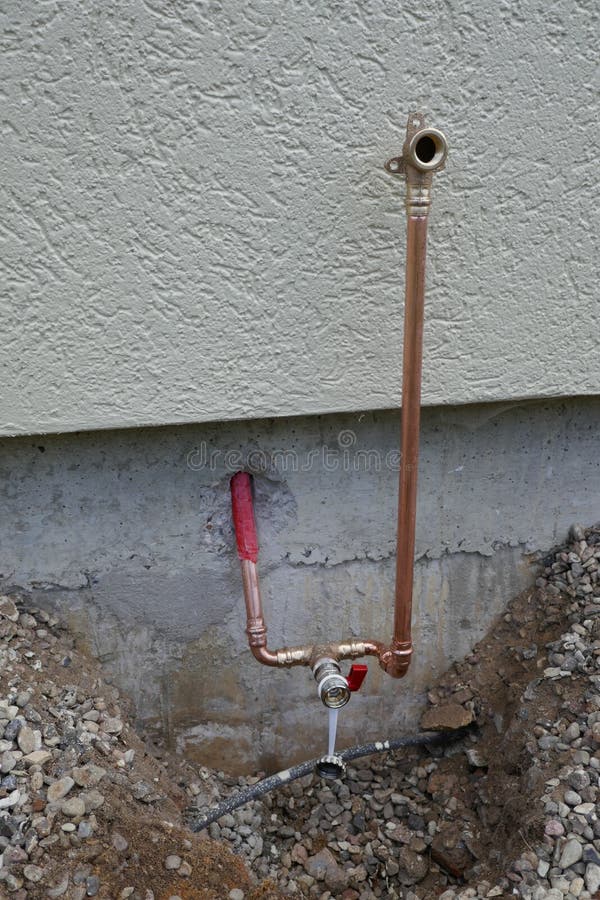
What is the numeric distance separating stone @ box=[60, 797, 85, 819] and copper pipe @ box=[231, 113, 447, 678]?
62 centimetres

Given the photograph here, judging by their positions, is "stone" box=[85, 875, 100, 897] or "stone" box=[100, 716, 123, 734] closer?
"stone" box=[85, 875, 100, 897]

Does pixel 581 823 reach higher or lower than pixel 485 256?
lower

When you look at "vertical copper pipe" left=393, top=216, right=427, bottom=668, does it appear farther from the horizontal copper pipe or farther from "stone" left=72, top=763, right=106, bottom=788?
"stone" left=72, top=763, right=106, bottom=788

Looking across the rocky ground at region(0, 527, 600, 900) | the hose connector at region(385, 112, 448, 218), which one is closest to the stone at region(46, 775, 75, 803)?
the rocky ground at region(0, 527, 600, 900)

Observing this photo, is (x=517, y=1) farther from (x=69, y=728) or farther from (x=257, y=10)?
(x=69, y=728)

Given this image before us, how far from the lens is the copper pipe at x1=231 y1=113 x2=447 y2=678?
1.68m

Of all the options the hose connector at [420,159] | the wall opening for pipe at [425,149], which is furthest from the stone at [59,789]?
the wall opening for pipe at [425,149]

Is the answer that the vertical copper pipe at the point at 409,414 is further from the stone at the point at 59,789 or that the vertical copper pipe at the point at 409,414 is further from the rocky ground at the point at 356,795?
the stone at the point at 59,789

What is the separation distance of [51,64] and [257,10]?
0.48 metres

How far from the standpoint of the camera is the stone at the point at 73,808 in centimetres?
186

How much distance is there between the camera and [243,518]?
7.41ft

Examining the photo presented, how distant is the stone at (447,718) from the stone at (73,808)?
1.26 metres

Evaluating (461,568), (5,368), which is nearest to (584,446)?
(461,568)

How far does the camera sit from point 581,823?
6.42ft
